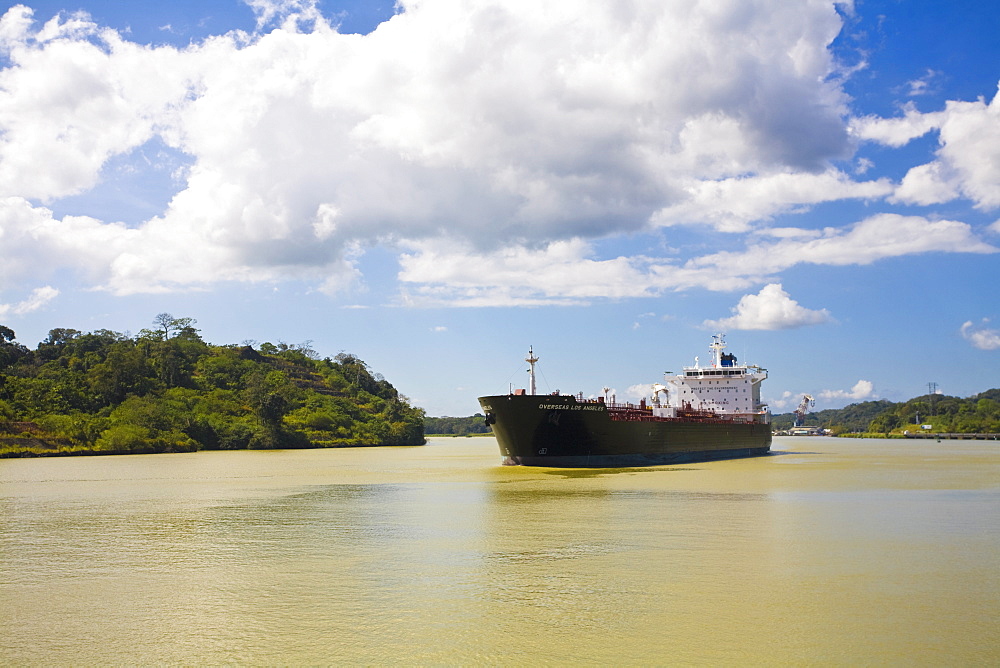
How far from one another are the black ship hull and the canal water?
1264 centimetres

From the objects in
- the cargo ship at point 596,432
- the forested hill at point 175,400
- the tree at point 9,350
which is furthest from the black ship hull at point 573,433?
Result: the tree at point 9,350

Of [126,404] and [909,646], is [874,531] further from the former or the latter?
[126,404]

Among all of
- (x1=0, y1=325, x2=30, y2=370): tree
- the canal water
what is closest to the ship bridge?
the canal water

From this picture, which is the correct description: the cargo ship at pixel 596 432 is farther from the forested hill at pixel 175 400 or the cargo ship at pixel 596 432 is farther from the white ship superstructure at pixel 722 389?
the forested hill at pixel 175 400

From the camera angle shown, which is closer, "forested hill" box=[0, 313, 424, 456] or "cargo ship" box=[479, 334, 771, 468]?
"cargo ship" box=[479, 334, 771, 468]

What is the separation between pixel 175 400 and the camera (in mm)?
90000

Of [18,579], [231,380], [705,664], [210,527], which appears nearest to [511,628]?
[705,664]

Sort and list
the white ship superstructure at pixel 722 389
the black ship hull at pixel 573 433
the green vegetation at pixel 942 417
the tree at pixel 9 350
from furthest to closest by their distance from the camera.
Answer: the green vegetation at pixel 942 417 → the tree at pixel 9 350 → the white ship superstructure at pixel 722 389 → the black ship hull at pixel 573 433

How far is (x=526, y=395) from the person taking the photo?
131ft

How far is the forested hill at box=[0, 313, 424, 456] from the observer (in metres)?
72.1

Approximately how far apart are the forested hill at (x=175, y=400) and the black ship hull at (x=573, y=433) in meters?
46.9

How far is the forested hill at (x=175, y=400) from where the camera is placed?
7206cm

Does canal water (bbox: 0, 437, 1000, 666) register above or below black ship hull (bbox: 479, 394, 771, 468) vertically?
below

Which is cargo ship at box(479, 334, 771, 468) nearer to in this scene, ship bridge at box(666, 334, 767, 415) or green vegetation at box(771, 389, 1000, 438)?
ship bridge at box(666, 334, 767, 415)
